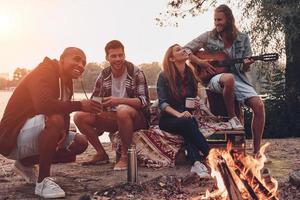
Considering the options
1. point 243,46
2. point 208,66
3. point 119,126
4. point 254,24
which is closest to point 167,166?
point 119,126

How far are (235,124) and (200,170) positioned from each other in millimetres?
1328

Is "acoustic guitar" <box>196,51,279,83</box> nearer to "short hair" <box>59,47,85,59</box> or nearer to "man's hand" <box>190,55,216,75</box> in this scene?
"man's hand" <box>190,55,216,75</box>

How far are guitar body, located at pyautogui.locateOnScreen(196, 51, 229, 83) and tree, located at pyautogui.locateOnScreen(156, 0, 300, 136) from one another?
14.0 ft

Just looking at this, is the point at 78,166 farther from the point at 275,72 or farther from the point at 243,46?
the point at 275,72

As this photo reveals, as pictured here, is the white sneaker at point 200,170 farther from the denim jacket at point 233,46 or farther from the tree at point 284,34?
the tree at point 284,34

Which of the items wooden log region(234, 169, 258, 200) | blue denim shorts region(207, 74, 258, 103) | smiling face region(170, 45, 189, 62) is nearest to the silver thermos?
wooden log region(234, 169, 258, 200)

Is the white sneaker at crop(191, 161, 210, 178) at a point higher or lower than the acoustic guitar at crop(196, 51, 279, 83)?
lower

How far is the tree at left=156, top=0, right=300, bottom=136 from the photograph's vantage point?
435 inches

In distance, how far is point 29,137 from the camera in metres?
4.98

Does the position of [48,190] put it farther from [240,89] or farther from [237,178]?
[240,89]

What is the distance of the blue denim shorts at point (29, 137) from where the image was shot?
16.3ft

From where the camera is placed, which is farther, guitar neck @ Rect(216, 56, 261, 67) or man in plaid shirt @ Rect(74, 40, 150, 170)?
guitar neck @ Rect(216, 56, 261, 67)

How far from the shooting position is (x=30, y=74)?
16.9 ft

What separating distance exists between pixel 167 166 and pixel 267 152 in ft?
7.31
